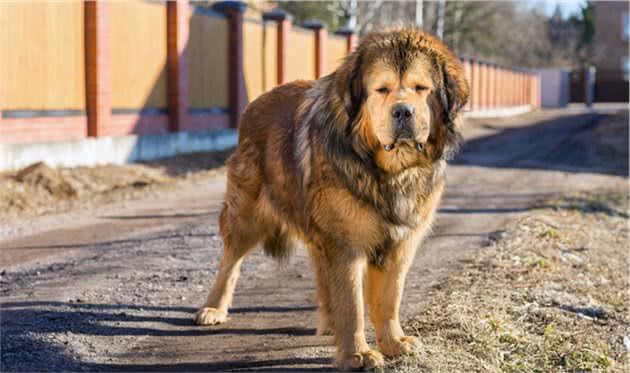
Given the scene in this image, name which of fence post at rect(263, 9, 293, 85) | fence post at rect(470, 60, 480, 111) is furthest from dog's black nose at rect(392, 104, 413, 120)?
fence post at rect(470, 60, 480, 111)

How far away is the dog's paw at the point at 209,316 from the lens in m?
6.31

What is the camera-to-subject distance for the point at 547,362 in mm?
5844

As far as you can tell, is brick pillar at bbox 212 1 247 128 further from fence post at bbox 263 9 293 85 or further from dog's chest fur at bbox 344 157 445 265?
dog's chest fur at bbox 344 157 445 265

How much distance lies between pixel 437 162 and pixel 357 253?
0.70 metres

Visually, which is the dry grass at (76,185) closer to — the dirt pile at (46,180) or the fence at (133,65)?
the dirt pile at (46,180)

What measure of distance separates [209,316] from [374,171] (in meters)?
1.89

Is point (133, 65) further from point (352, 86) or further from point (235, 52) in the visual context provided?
point (352, 86)

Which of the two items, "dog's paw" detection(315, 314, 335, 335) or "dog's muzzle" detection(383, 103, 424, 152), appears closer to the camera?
"dog's muzzle" detection(383, 103, 424, 152)

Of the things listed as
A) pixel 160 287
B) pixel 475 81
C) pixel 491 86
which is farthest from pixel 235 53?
pixel 491 86

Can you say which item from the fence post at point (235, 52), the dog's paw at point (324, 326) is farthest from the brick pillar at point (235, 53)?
the dog's paw at point (324, 326)

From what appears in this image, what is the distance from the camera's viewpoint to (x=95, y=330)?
607cm

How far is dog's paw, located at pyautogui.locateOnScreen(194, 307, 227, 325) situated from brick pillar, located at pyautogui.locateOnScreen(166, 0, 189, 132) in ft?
45.2

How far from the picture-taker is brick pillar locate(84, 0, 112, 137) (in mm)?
16516

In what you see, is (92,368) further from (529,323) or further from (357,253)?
(529,323)
